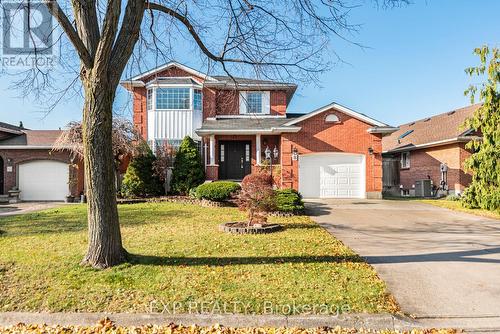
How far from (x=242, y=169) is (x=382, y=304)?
50.2ft

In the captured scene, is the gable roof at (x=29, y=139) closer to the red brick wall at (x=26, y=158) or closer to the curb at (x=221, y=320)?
the red brick wall at (x=26, y=158)

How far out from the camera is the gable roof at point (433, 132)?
18.5 m

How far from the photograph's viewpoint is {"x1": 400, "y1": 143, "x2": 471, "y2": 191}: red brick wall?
17781 millimetres

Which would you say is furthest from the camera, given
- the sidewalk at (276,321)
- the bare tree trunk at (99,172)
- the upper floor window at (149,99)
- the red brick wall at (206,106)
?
the red brick wall at (206,106)

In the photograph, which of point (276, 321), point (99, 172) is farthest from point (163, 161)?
point (276, 321)

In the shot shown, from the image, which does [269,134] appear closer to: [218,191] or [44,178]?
[218,191]

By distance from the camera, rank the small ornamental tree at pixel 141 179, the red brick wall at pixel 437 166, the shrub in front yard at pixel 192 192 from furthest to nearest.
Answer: the red brick wall at pixel 437 166
the small ornamental tree at pixel 141 179
the shrub in front yard at pixel 192 192

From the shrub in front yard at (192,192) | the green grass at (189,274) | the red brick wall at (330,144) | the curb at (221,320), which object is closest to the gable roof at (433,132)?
the red brick wall at (330,144)

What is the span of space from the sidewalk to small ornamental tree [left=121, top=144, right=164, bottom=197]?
1284 centimetres

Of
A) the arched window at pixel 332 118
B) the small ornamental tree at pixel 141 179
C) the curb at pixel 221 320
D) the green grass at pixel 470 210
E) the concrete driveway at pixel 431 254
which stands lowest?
the curb at pixel 221 320

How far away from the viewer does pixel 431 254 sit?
21.2ft

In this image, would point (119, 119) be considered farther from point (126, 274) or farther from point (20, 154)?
point (126, 274)

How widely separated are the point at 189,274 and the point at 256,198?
3761 mm

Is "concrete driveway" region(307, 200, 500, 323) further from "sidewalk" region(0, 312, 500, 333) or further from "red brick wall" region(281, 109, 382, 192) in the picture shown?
"red brick wall" region(281, 109, 382, 192)
